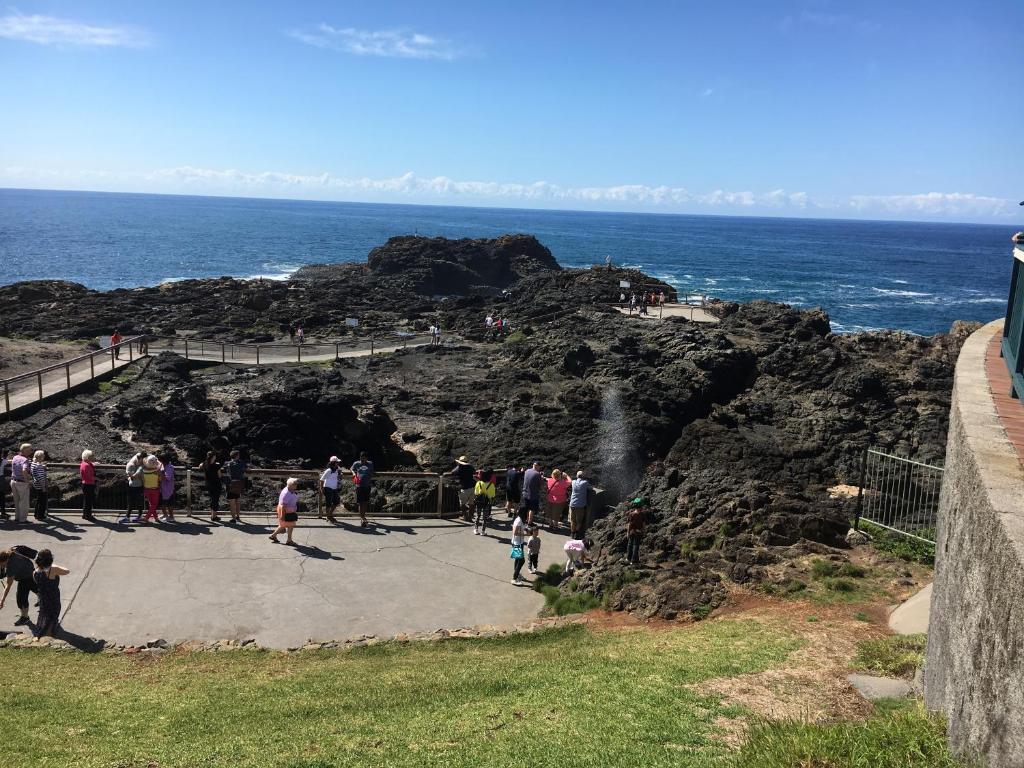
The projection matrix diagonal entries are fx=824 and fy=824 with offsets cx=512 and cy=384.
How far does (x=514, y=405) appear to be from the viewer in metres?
26.9

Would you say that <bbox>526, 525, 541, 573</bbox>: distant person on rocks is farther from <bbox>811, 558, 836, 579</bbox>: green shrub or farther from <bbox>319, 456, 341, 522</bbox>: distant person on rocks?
<bbox>811, 558, 836, 579</bbox>: green shrub

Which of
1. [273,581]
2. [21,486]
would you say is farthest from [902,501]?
[21,486]

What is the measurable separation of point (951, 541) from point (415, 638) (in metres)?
7.27

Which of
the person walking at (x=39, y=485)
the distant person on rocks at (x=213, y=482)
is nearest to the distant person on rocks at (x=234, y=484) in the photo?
the distant person on rocks at (x=213, y=482)

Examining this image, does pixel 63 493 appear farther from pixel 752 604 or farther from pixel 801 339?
pixel 801 339

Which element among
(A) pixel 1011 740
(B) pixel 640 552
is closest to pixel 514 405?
(B) pixel 640 552

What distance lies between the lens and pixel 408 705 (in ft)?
28.4

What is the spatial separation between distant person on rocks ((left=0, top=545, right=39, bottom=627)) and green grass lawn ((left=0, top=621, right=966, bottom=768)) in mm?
1073

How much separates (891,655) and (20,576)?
36.2 feet

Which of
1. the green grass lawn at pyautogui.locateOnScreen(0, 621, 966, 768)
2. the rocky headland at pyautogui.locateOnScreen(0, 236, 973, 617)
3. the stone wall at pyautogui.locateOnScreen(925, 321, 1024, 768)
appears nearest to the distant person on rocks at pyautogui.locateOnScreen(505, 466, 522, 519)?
the rocky headland at pyautogui.locateOnScreen(0, 236, 973, 617)

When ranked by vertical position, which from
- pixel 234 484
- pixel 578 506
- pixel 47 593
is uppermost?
pixel 234 484

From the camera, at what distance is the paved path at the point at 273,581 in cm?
1158

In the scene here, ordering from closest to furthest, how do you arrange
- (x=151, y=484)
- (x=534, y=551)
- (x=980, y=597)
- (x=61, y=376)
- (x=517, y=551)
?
(x=980, y=597) < (x=517, y=551) < (x=534, y=551) < (x=151, y=484) < (x=61, y=376)

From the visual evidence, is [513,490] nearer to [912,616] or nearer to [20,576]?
[912,616]
